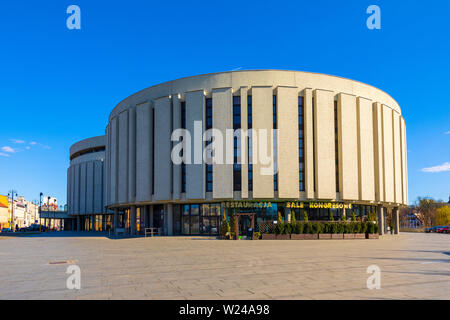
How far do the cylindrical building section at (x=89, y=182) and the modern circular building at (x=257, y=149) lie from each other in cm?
3250

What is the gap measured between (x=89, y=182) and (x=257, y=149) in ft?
161

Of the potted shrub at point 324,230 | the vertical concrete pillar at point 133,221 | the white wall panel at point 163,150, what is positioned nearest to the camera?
the potted shrub at point 324,230

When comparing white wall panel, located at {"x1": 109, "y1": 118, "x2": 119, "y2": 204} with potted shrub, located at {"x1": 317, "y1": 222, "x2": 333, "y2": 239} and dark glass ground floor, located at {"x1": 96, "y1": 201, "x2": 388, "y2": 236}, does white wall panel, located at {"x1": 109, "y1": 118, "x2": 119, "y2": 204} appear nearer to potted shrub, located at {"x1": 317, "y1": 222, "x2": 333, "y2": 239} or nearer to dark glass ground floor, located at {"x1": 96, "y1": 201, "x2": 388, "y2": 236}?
dark glass ground floor, located at {"x1": 96, "y1": 201, "x2": 388, "y2": 236}

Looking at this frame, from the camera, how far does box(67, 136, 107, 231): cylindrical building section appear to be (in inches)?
3086

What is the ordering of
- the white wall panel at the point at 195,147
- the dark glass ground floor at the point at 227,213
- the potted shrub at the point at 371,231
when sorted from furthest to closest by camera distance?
the dark glass ground floor at the point at 227,213
the white wall panel at the point at 195,147
the potted shrub at the point at 371,231

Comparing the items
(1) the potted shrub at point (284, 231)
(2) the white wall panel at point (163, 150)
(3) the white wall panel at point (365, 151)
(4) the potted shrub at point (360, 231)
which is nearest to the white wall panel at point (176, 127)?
(2) the white wall panel at point (163, 150)

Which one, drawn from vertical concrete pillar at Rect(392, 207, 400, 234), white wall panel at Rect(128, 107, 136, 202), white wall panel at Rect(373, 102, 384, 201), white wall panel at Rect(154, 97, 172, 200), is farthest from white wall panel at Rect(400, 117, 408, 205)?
white wall panel at Rect(128, 107, 136, 202)

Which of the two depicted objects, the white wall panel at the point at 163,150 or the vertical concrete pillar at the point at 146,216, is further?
the vertical concrete pillar at the point at 146,216

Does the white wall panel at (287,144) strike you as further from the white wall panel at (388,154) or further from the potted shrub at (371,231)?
the white wall panel at (388,154)

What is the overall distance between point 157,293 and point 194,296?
968 mm

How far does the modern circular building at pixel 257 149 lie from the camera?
137 ft

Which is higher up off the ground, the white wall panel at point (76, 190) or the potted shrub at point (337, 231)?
the white wall panel at point (76, 190)

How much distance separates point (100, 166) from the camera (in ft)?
257

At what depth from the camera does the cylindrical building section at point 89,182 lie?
78.4 m
